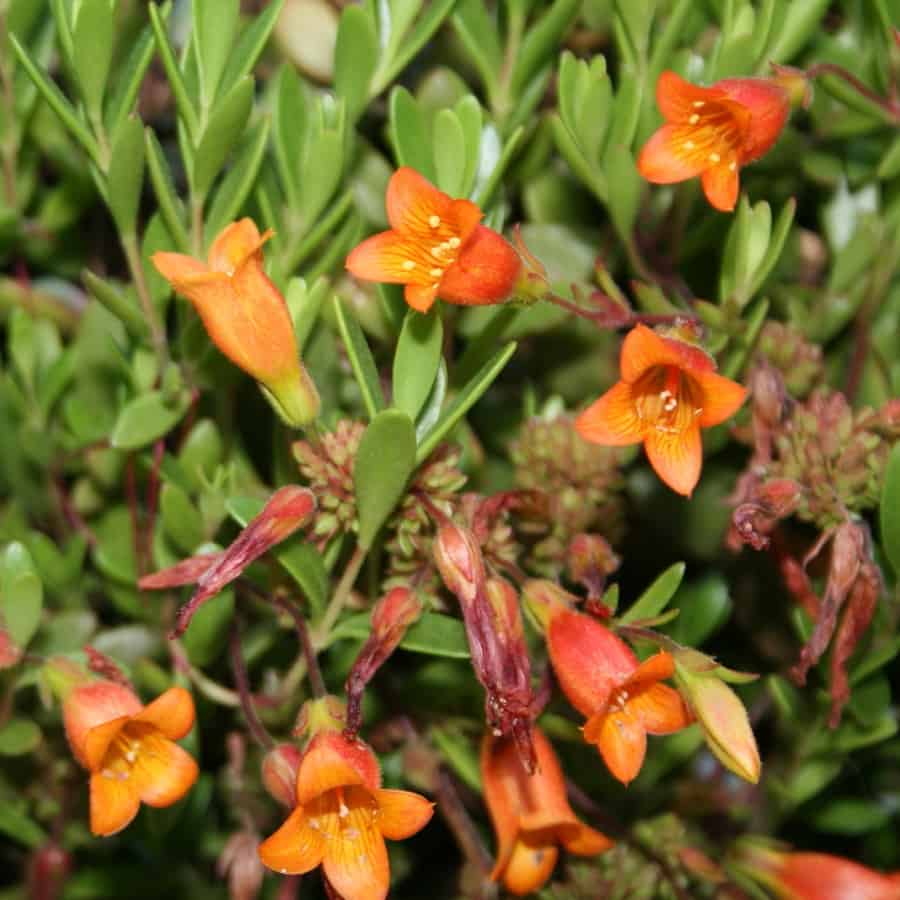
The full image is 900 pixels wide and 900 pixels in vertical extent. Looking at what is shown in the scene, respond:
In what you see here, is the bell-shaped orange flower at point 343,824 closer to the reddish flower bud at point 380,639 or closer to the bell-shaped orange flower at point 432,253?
the reddish flower bud at point 380,639

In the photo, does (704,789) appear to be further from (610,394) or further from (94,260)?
(94,260)

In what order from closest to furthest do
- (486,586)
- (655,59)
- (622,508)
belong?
(486,586) → (655,59) → (622,508)

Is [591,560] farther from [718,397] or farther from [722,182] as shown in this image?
[722,182]

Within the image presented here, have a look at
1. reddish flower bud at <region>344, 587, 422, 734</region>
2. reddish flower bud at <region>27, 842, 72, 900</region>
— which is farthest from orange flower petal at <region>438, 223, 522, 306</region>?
reddish flower bud at <region>27, 842, 72, 900</region>

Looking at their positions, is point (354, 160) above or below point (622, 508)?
above

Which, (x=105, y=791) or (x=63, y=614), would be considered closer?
(x=105, y=791)

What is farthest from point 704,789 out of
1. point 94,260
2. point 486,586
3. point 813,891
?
point 94,260
